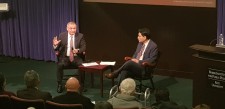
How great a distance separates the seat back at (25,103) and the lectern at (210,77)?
2.54 metres

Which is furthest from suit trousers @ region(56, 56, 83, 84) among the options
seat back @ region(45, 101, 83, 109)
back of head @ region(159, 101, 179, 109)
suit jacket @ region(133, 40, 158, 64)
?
back of head @ region(159, 101, 179, 109)

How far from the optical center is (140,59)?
28.6 feet

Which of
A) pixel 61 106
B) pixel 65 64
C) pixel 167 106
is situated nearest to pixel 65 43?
pixel 65 64

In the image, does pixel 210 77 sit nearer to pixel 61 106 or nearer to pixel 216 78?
pixel 216 78

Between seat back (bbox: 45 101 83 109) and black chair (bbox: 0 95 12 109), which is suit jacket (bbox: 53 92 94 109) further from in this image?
black chair (bbox: 0 95 12 109)

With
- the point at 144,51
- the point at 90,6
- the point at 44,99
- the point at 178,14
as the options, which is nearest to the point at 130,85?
the point at 44,99

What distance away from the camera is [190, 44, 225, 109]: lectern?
22.5 feet

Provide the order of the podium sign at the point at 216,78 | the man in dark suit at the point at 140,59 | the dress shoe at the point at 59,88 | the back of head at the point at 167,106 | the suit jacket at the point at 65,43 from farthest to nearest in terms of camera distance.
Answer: the suit jacket at the point at 65,43 → the dress shoe at the point at 59,88 → the man in dark suit at the point at 140,59 → the podium sign at the point at 216,78 → the back of head at the point at 167,106

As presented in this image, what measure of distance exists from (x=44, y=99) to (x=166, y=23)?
4286 mm

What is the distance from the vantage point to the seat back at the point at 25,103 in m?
5.81

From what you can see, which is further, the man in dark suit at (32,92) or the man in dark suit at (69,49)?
the man in dark suit at (69,49)

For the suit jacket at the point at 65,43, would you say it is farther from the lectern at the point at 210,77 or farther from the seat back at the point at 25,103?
the seat back at the point at 25,103

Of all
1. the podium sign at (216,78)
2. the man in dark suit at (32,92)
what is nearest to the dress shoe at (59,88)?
the man in dark suit at (32,92)

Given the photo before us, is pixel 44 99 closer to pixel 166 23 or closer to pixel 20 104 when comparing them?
pixel 20 104
